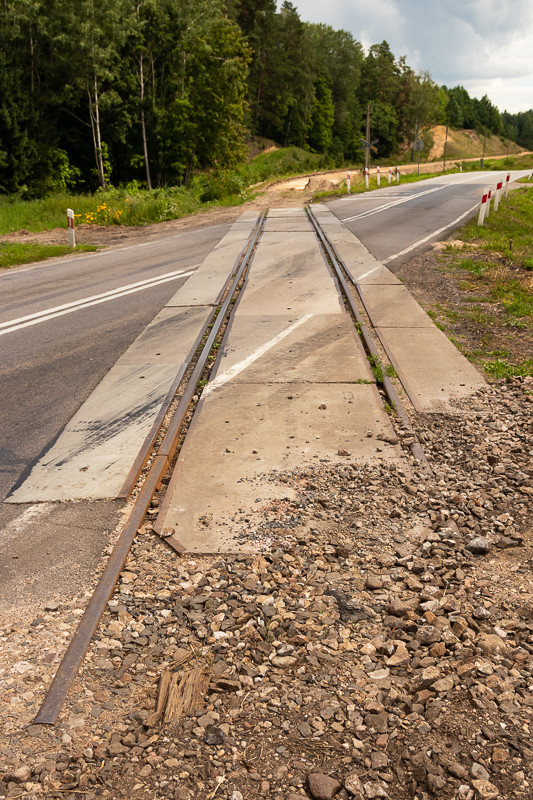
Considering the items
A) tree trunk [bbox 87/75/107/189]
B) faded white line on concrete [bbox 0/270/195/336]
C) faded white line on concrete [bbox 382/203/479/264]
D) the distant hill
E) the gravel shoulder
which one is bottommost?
the gravel shoulder

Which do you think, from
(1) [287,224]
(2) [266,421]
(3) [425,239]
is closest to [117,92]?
(1) [287,224]

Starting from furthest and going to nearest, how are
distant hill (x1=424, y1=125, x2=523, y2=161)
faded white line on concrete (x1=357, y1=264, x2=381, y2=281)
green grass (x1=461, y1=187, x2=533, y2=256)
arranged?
distant hill (x1=424, y1=125, x2=523, y2=161)
green grass (x1=461, y1=187, x2=533, y2=256)
faded white line on concrete (x1=357, y1=264, x2=381, y2=281)

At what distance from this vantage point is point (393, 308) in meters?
9.84

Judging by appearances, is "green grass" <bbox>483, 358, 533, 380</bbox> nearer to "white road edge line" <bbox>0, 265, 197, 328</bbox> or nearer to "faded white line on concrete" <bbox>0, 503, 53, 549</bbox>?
"faded white line on concrete" <bbox>0, 503, 53, 549</bbox>

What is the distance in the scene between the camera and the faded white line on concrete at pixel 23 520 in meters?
4.23

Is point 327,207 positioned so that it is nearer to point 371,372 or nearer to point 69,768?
point 371,372

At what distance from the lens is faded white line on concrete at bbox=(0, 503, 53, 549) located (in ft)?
13.9

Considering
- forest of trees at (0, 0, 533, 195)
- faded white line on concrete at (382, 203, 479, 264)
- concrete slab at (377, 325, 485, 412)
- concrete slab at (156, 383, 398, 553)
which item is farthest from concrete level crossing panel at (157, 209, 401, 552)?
forest of trees at (0, 0, 533, 195)

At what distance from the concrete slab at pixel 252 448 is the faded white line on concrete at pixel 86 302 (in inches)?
174

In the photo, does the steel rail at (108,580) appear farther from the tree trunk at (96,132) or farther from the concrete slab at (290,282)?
the tree trunk at (96,132)

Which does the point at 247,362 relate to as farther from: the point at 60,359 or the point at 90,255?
the point at 90,255

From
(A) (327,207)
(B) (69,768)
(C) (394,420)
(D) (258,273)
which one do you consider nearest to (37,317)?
(D) (258,273)

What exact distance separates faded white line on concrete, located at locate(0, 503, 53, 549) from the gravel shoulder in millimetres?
811

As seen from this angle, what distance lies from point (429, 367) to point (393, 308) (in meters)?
2.79
